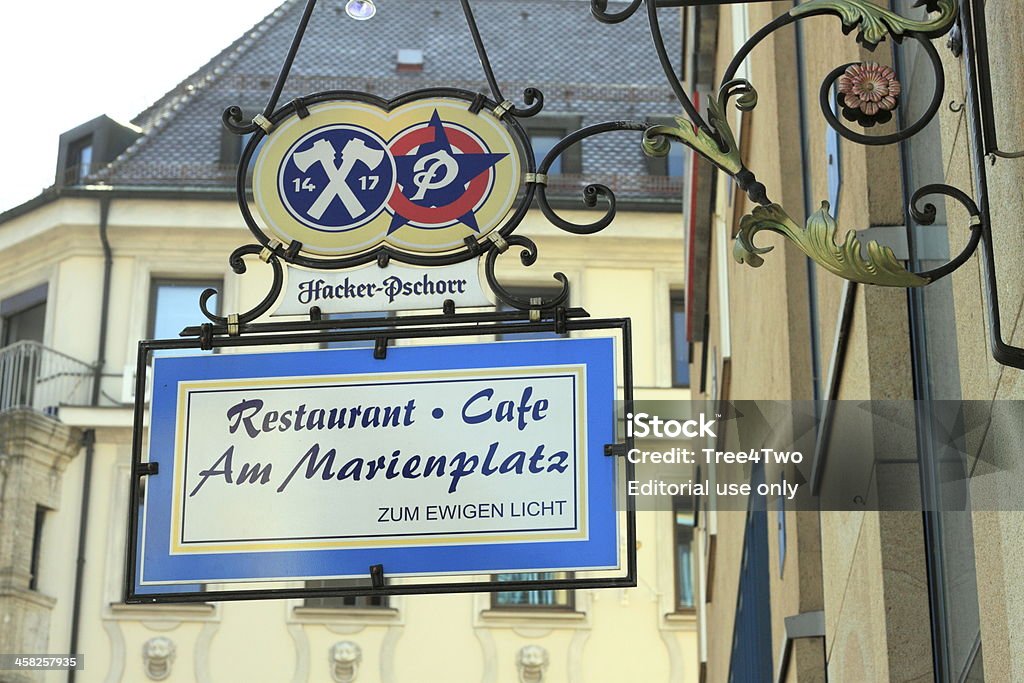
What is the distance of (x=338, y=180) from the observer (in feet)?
17.7

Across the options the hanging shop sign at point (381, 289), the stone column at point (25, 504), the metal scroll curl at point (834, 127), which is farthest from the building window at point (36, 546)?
the metal scroll curl at point (834, 127)

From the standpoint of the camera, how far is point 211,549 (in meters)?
5.35

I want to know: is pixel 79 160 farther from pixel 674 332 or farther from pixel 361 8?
pixel 361 8

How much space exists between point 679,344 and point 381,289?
75.7 ft

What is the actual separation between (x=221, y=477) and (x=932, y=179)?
2.19m

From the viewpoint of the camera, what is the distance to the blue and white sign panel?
5.10 m

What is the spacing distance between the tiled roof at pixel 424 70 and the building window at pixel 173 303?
63.3 inches

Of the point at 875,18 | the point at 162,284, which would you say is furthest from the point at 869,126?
the point at 162,284

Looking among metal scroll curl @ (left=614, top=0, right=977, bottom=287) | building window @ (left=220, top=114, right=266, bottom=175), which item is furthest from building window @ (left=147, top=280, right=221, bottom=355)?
metal scroll curl @ (left=614, top=0, right=977, bottom=287)

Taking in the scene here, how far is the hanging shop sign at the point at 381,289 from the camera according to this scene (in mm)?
5293

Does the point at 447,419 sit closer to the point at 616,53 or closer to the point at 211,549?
the point at 211,549

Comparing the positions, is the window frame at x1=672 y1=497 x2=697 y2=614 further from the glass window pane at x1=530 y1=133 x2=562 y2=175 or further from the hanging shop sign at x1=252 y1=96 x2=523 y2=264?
the hanging shop sign at x1=252 y1=96 x2=523 y2=264

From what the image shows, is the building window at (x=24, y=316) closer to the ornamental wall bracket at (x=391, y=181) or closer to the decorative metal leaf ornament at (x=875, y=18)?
the ornamental wall bracket at (x=391, y=181)

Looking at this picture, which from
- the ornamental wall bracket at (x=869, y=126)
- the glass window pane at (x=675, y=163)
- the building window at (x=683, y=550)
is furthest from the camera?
the glass window pane at (x=675, y=163)
